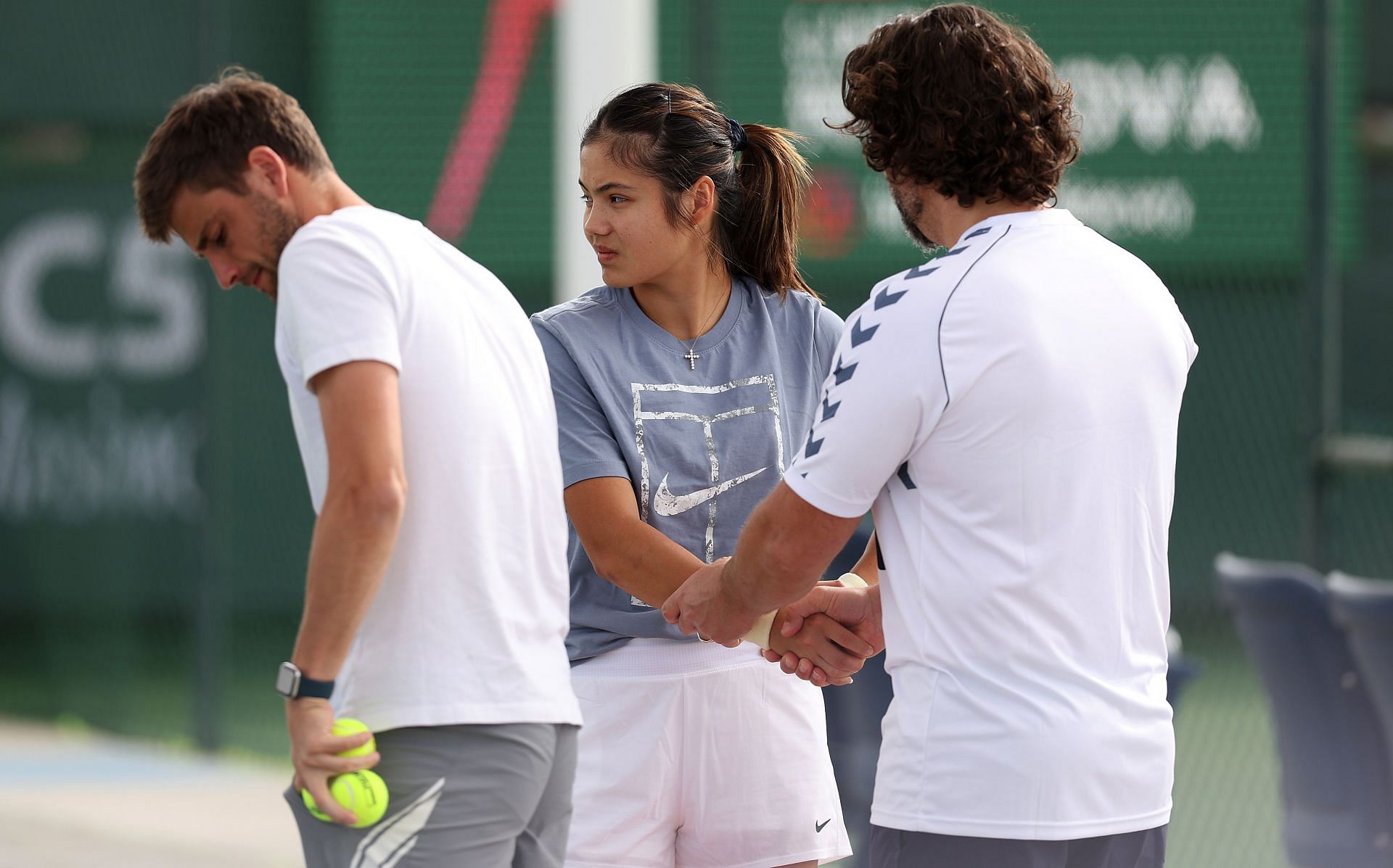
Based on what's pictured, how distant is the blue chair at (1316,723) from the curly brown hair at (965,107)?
1.88 meters

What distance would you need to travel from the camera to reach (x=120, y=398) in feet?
25.7

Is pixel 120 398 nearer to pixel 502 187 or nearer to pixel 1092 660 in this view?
pixel 502 187

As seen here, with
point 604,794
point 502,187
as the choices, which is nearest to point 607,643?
point 604,794

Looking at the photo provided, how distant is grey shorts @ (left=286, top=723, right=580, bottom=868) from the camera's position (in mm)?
2080

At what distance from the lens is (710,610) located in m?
2.45

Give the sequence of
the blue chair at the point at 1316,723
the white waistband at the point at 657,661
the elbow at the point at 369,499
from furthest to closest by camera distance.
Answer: the blue chair at the point at 1316,723 → the white waistband at the point at 657,661 → the elbow at the point at 369,499

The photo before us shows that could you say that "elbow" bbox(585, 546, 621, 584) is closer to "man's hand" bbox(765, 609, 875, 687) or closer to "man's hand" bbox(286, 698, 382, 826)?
"man's hand" bbox(765, 609, 875, 687)

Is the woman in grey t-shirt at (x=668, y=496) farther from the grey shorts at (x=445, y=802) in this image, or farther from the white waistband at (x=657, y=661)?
the grey shorts at (x=445, y=802)

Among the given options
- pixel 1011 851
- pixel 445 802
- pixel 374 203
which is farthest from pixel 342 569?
pixel 374 203

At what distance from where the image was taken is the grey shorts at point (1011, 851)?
6.65 feet

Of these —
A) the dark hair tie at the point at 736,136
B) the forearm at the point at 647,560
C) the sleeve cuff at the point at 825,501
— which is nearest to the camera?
the sleeve cuff at the point at 825,501

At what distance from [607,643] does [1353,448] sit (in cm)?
296

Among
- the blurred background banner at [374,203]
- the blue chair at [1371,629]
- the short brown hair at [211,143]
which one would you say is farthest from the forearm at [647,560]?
the blurred background banner at [374,203]

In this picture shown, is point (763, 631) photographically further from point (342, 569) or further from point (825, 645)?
point (342, 569)
